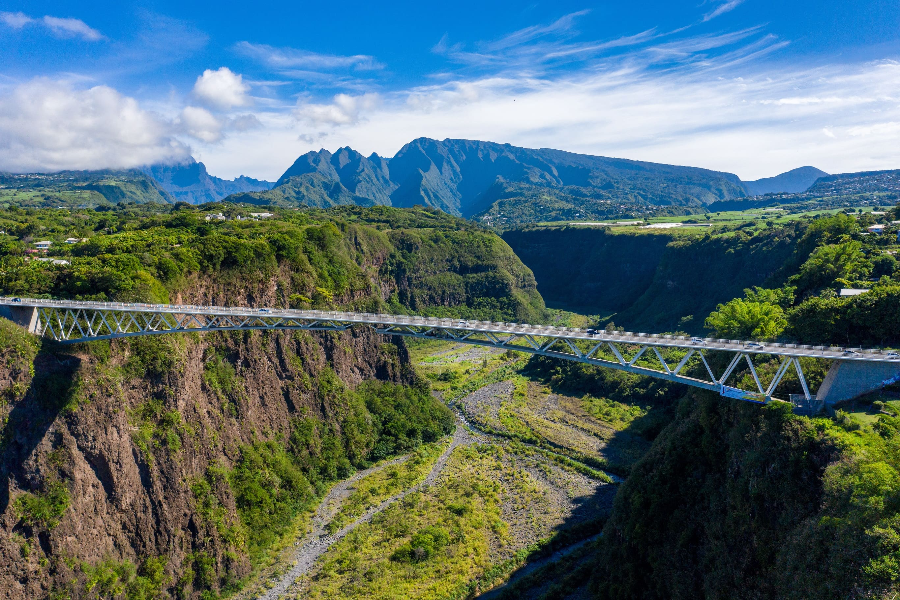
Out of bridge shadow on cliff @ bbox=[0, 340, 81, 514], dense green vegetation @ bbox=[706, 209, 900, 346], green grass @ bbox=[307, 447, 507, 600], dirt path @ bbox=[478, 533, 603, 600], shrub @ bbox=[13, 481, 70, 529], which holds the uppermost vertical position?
dense green vegetation @ bbox=[706, 209, 900, 346]

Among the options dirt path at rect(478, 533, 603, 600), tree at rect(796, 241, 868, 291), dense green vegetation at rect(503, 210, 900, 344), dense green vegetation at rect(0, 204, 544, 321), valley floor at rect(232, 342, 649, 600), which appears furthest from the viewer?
tree at rect(796, 241, 868, 291)

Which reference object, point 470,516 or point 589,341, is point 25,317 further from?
point 589,341

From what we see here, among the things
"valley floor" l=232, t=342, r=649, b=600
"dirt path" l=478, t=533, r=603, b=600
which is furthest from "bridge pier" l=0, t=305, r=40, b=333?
"dirt path" l=478, t=533, r=603, b=600

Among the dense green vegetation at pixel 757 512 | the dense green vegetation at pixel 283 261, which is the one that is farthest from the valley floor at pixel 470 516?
the dense green vegetation at pixel 283 261

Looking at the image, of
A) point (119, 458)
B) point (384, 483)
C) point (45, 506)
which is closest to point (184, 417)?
point (119, 458)

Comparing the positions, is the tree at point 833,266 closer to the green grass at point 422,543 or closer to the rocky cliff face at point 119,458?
the green grass at point 422,543

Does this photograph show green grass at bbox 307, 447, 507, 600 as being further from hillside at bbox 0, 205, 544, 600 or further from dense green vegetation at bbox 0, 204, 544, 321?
dense green vegetation at bbox 0, 204, 544, 321
